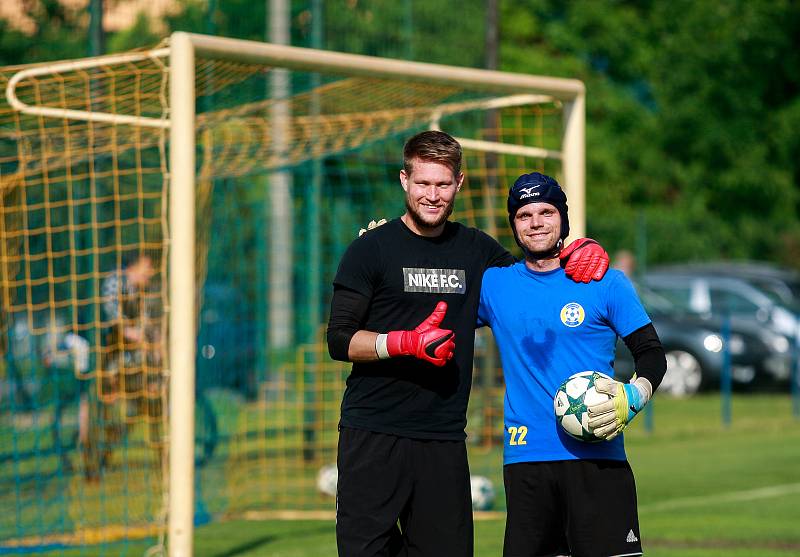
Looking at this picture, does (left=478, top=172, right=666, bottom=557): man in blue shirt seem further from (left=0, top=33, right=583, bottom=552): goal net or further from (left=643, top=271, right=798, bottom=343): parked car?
(left=643, top=271, right=798, bottom=343): parked car

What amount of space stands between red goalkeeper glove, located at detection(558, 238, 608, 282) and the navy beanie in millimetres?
85

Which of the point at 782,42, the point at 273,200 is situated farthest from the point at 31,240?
the point at 782,42

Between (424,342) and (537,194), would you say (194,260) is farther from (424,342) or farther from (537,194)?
(424,342)

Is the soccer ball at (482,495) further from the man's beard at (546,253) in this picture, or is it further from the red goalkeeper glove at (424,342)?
the red goalkeeper glove at (424,342)

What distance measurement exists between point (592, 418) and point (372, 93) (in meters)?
5.95

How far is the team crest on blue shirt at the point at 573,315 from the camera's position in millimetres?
5273

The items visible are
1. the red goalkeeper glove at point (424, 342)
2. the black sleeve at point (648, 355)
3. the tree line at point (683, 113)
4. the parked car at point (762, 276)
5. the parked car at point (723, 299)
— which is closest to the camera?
the red goalkeeper glove at point (424, 342)

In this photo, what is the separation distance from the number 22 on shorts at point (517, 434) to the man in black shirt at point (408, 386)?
21 cm

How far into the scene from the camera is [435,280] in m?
5.36

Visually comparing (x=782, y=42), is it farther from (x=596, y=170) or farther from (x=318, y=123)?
(x=318, y=123)

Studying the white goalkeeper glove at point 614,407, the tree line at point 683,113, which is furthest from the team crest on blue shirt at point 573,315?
the tree line at point 683,113

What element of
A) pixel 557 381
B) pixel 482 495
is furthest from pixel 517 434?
pixel 482 495

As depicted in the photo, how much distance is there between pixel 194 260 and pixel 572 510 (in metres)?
3.82

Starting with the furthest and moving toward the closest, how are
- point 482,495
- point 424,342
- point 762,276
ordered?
point 762,276
point 482,495
point 424,342
